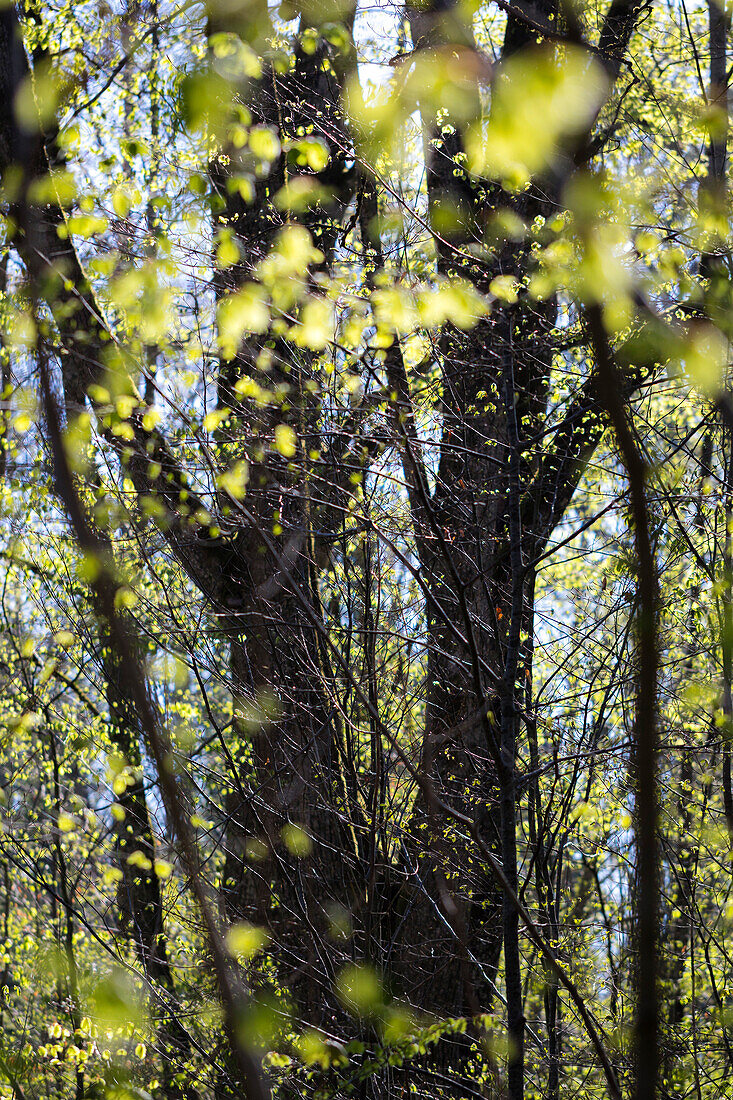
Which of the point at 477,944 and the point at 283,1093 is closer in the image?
the point at 283,1093

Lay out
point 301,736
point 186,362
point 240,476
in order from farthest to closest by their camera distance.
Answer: point 186,362 → point 301,736 → point 240,476

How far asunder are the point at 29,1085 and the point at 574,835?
339 centimetres

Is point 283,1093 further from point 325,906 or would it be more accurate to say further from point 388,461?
point 388,461

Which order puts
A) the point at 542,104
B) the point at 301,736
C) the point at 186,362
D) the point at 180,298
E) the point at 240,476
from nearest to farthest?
1. the point at 542,104
2. the point at 240,476
3. the point at 301,736
4. the point at 180,298
5. the point at 186,362

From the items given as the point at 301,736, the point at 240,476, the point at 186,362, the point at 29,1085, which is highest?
the point at 186,362

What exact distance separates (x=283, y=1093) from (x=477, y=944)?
1335 mm

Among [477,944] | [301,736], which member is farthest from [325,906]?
[477,944]

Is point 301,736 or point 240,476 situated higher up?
point 240,476

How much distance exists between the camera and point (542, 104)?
1.12 m

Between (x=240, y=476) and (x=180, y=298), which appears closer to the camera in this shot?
(x=240, y=476)

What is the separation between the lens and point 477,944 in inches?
188

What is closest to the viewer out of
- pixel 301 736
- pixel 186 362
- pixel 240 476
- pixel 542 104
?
pixel 542 104

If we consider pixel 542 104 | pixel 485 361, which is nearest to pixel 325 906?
pixel 485 361

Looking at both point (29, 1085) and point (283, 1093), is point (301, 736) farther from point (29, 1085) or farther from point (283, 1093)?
point (29, 1085)
